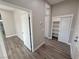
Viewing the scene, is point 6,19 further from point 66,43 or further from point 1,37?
point 66,43

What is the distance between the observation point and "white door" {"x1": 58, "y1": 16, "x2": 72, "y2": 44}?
138 inches

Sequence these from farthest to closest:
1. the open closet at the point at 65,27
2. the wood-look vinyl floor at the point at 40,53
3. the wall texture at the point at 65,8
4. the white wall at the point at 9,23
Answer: the white wall at the point at 9,23 → the open closet at the point at 65,27 → the wall texture at the point at 65,8 → the wood-look vinyl floor at the point at 40,53

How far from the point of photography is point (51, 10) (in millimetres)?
4535

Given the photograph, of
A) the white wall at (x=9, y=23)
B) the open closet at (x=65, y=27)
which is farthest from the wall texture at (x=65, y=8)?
the white wall at (x=9, y=23)

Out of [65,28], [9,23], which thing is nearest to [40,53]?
[65,28]

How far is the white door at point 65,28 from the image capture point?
11.5 ft

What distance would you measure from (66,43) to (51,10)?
292cm

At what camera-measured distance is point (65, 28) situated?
371cm

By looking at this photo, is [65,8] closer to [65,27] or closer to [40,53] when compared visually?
[65,27]

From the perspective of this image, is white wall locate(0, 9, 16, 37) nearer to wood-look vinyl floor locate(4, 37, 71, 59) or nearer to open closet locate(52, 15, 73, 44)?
wood-look vinyl floor locate(4, 37, 71, 59)

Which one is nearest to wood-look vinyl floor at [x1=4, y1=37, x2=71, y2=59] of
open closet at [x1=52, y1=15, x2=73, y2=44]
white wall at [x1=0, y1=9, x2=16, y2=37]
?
open closet at [x1=52, y1=15, x2=73, y2=44]

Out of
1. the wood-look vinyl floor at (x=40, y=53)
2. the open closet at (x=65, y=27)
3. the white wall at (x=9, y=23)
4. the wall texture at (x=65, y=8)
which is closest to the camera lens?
the wood-look vinyl floor at (x=40, y=53)

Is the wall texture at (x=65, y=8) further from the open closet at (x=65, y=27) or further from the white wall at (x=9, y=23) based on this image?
the white wall at (x=9, y=23)

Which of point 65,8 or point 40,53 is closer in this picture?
point 40,53
